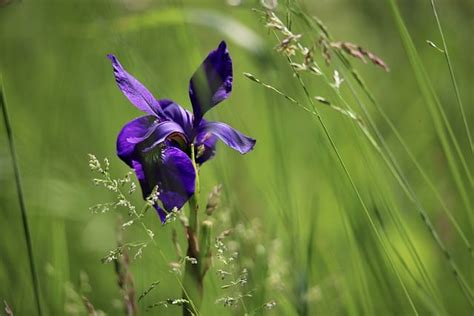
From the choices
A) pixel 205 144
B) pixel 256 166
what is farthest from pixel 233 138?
pixel 256 166

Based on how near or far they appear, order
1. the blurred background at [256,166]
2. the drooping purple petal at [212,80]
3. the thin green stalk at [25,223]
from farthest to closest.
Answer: the blurred background at [256,166], the drooping purple petal at [212,80], the thin green stalk at [25,223]

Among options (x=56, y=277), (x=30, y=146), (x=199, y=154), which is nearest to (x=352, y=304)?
(x=199, y=154)

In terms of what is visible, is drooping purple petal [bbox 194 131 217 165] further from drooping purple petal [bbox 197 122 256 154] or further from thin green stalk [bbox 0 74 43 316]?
thin green stalk [bbox 0 74 43 316]

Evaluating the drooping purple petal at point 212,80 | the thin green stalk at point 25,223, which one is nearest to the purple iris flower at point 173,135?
the drooping purple petal at point 212,80

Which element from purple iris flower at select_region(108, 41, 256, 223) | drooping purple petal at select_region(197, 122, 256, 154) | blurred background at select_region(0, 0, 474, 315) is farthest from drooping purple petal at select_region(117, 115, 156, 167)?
blurred background at select_region(0, 0, 474, 315)

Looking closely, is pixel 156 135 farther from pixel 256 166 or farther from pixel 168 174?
pixel 256 166

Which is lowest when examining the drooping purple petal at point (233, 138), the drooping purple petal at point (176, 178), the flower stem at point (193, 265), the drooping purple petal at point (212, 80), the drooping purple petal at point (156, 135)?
the flower stem at point (193, 265)

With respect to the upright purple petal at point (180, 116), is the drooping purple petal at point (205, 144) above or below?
below

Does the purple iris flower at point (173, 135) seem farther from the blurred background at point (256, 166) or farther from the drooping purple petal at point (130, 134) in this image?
the blurred background at point (256, 166)

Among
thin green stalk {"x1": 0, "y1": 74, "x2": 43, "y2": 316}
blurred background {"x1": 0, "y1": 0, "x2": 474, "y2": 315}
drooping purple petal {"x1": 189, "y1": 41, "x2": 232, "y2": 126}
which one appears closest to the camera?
thin green stalk {"x1": 0, "y1": 74, "x2": 43, "y2": 316}
